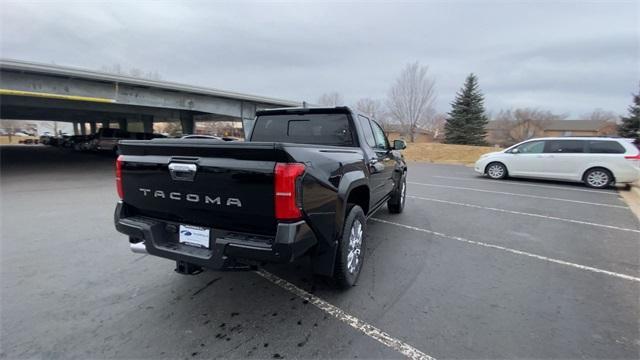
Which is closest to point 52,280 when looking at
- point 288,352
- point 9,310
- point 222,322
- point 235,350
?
point 9,310

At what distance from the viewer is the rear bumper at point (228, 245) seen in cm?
236

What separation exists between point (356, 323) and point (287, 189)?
4.61 ft

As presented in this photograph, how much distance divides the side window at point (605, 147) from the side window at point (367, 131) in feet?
33.5

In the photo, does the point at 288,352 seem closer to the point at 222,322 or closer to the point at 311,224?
the point at 222,322

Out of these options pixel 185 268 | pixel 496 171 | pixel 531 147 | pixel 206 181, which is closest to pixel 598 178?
pixel 531 147

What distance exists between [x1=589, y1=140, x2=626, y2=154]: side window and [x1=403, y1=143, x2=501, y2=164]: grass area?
1116 centimetres

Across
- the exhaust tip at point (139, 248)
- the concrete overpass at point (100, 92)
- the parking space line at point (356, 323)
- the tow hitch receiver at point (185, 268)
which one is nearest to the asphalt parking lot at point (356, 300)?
the parking space line at point (356, 323)

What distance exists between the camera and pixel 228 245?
2.42 m

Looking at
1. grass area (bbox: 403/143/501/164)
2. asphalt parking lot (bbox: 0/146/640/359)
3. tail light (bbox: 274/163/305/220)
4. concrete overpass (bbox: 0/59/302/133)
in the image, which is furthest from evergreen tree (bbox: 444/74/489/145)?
tail light (bbox: 274/163/305/220)

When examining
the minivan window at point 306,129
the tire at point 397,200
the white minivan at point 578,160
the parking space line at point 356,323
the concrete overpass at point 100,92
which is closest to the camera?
the parking space line at point 356,323

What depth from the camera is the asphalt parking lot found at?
97.0 inches

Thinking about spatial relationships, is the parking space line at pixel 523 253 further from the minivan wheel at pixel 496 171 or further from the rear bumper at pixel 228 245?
the minivan wheel at pixel 496 171

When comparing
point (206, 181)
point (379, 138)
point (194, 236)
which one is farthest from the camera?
point (379, 138)

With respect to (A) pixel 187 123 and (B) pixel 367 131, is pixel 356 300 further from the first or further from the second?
(A) pixel 187 123
